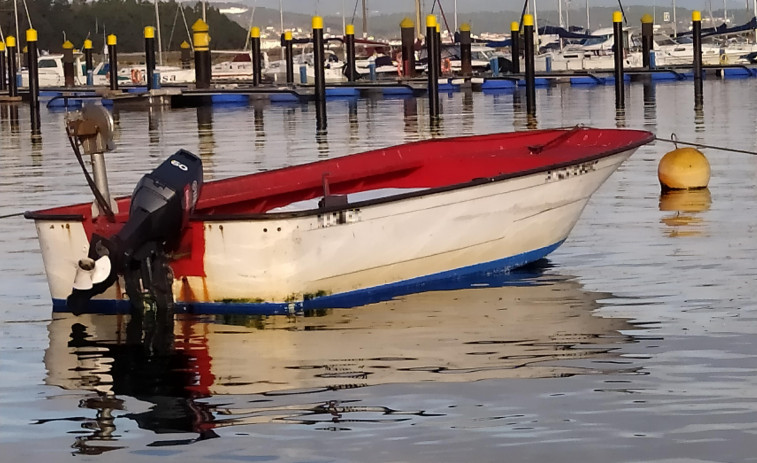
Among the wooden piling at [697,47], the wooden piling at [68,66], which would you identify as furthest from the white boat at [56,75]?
the wooden piling at [697,47]

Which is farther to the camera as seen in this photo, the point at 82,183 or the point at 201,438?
the point at 82,183

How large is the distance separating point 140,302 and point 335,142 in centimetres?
1616

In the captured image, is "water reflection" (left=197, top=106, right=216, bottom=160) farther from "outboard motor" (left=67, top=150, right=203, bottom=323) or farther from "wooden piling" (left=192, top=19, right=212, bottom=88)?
"outboard motor" (left=67, top=150, right=203, bottom=323)

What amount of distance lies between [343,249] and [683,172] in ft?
21.9

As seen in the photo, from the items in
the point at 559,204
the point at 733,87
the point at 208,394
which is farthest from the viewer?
the point at 733,87

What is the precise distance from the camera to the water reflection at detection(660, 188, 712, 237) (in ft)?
40.8

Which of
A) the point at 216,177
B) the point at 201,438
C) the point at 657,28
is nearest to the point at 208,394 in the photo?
the point at 201,438

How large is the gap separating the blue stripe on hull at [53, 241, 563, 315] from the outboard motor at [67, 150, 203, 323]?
1.10ft

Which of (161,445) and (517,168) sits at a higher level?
(517,168)

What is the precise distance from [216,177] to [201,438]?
12.3 meters

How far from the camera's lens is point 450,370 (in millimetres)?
7438

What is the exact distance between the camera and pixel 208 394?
281 inches

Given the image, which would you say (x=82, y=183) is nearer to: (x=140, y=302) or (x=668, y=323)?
(x=140, y=302)

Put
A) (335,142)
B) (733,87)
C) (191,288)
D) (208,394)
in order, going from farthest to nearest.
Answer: (733,87), (335,142), (191,288), (208,394)
